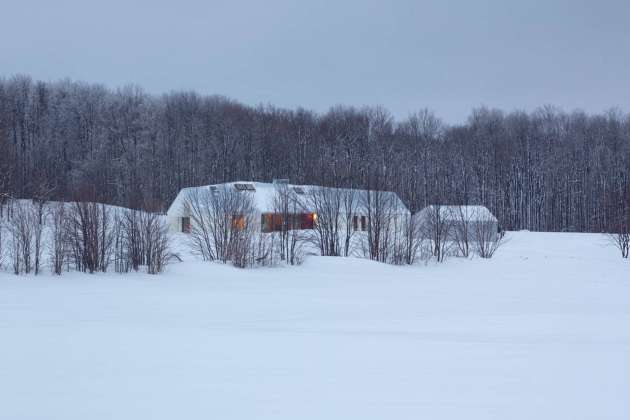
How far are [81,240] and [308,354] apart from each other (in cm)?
1549

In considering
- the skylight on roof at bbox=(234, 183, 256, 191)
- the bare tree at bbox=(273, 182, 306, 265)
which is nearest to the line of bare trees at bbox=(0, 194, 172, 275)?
the bare tree at bbox=(273, 182, 306, 265)

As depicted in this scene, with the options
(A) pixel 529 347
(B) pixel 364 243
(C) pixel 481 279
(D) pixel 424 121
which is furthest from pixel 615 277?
(D) pixel 424 121

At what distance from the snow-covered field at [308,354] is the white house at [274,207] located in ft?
39.6

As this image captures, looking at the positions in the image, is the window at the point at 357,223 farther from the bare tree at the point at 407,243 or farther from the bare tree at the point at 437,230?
the bare tree at the point at 437,230

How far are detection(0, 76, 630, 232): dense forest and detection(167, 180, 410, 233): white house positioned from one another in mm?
14966

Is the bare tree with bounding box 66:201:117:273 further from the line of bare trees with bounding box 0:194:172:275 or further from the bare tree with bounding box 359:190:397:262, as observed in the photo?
the bare tree with bounding box 359:190:397:262

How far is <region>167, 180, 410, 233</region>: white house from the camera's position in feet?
90.9

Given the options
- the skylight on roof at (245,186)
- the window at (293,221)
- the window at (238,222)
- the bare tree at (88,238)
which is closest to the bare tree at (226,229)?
the window at (238,222)

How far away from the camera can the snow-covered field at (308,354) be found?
18.2 feet

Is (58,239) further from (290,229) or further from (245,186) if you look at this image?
(245,186)

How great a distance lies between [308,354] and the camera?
7566mm

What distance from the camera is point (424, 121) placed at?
233 feet

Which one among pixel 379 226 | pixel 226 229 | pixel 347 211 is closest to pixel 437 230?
pixel 379 226

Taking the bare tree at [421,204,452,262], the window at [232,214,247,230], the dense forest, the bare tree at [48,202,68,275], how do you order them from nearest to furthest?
the bare tree at [48,202,68,275]
the window at [232,214,247,230]
the bare tree at [421,204,452,262]
the dense forest
